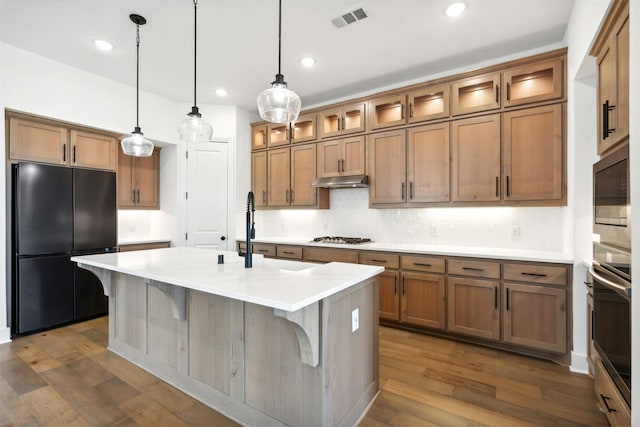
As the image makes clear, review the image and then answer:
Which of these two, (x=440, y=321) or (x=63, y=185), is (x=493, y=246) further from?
(x=63, y=185)

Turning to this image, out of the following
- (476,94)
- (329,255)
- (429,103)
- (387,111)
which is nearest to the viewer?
(476,94)

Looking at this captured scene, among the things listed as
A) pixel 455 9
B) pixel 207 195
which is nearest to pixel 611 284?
pixel 455 9

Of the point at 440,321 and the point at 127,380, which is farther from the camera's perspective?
the point at 440,321

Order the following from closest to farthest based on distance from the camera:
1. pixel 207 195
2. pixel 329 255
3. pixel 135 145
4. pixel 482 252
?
pixel 135 145, pixel 482 252, pixel 329 255, pixel 207 195

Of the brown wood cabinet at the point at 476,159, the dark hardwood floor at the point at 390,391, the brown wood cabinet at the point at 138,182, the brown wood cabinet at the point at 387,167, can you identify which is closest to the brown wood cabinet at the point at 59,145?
the brown wood cabinet at the point at 138,182

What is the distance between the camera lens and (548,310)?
2615mm

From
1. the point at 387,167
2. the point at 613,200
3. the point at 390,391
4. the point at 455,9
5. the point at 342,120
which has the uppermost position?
the point at 455,9

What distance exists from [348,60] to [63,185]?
3.48 m

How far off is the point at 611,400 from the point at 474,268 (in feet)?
4.54

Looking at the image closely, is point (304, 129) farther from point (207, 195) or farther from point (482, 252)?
point (482, 252)

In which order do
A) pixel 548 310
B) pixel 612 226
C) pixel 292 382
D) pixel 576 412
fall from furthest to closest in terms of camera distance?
pixel 548 310 < pixel 576 412 < pixel 292 382 < pixel 612 226

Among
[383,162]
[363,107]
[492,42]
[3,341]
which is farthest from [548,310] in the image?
[3,341]

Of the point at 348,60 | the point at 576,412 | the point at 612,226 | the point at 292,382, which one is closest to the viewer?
the point at 612,226

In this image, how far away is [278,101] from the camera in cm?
189
